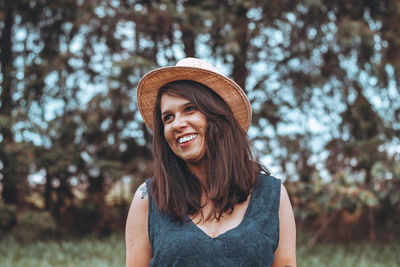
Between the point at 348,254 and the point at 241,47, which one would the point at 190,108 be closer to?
the point at 348,254

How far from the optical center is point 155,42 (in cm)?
764

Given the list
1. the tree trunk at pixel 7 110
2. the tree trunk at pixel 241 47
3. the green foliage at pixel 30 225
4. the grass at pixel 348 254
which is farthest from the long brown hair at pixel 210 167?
the green foliage at pixel 30 225

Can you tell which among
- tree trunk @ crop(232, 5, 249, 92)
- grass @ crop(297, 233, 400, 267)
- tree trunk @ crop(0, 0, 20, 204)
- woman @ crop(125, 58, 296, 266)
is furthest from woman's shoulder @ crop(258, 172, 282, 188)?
tree trunk @ crop(0, 0, 20, 204)

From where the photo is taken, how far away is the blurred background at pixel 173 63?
6.86 meters

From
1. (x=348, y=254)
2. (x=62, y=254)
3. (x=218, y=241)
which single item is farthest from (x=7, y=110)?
(x=218, y=241)

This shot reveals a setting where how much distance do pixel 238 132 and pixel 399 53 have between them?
238 inches

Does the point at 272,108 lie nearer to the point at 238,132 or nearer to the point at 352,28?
the point at 352,28

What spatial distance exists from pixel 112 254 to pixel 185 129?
187 inches

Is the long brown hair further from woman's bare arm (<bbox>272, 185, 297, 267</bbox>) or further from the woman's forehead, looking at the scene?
woman's bare arm (<bbox>272, 185, 297, 267</bbox>)

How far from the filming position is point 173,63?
7.46 m

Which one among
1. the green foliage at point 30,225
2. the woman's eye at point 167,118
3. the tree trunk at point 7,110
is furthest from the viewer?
the green foliage at point 30,225

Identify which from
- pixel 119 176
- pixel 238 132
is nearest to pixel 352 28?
pixel 119 176

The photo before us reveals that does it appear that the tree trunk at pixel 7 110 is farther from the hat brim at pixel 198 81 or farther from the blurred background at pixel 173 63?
the hat brim at pixel 198 81

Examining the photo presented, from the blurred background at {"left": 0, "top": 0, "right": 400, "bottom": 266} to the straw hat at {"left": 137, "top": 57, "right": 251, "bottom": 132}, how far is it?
14.2 ft
